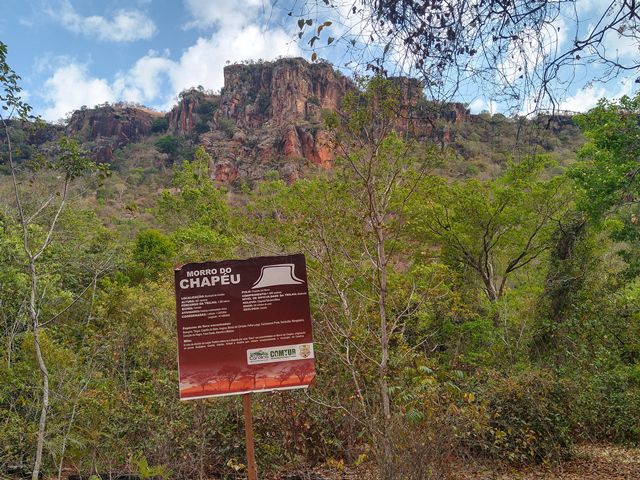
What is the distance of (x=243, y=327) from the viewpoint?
10.4 ft

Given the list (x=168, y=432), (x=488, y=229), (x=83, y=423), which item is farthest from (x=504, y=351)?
(x=83, y=423)

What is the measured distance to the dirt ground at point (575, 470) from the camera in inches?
196

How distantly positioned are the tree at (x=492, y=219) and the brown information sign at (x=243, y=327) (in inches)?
352

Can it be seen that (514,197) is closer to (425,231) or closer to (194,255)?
(425,231)

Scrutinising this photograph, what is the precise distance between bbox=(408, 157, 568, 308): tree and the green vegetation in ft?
0.17

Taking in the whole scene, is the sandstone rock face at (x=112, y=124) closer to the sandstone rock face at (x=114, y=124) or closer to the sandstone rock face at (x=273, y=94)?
the sandstone rock face at (x=114, y=124)

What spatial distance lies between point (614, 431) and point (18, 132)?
370 inches

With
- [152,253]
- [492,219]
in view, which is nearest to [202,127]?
[152,253]

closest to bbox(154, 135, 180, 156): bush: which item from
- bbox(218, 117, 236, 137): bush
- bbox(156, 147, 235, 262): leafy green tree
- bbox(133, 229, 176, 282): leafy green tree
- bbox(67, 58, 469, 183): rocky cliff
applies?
bbox(67, 58, 469, 183): rocky cliff

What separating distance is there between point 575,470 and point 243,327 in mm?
5098

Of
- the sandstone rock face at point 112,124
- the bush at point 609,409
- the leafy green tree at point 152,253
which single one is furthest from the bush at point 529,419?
the sandstone rock face at point 112,124

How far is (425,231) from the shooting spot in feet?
43.2

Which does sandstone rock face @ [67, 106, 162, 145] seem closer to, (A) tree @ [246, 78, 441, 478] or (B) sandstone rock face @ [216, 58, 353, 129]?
(B) sandstone rock face @ [216, 58, 353, 129]

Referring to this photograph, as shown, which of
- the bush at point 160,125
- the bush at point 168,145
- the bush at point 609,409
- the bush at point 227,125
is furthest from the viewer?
the bush at point 160,125
